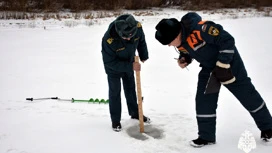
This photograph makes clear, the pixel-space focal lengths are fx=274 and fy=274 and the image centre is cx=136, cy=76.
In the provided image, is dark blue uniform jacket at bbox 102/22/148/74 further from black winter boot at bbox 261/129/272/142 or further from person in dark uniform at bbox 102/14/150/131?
black winter boot at bbox 261/129/272/142

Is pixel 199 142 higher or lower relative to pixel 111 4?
lower

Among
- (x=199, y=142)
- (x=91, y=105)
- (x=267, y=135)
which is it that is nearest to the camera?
(x=267, y=135)

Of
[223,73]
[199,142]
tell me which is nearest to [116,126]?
[199,142]

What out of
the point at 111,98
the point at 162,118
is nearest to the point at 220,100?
the point at 162,118

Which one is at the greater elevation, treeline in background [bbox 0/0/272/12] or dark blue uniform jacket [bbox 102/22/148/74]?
treeline in background [bbox 0/0/272/12]

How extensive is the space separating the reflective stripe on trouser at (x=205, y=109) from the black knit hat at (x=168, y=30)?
2.05ft

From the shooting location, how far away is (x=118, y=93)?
12.3 ft

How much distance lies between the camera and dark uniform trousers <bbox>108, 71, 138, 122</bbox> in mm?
3670

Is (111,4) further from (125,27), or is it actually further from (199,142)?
(199,142)

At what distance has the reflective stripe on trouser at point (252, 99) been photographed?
3020 mm

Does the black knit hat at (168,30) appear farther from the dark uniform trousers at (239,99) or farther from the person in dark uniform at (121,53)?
the dark uniform trousers at (239,99)

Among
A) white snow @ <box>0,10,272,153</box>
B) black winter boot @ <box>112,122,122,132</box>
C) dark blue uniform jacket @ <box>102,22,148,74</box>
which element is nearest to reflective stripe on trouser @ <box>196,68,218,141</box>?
white snow @ <box>0,10,272,153</box>

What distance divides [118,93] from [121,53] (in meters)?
0.61

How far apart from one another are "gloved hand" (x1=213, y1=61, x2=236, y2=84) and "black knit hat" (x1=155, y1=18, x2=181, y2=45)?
0.53 meters
